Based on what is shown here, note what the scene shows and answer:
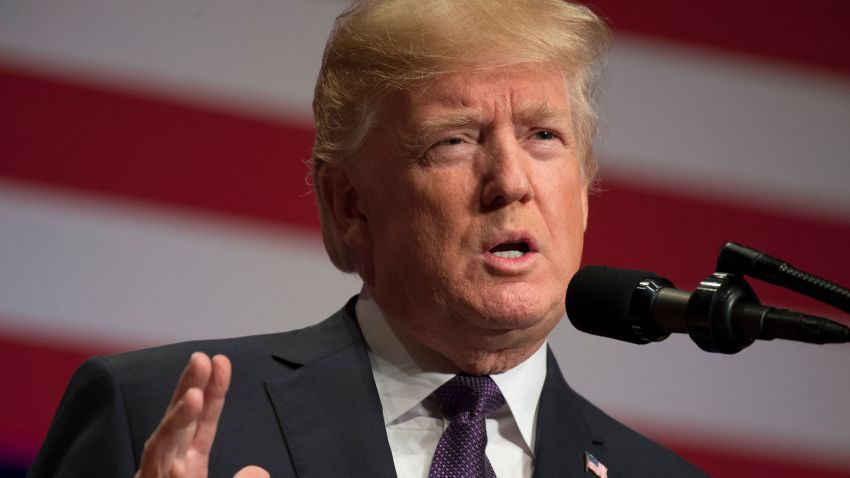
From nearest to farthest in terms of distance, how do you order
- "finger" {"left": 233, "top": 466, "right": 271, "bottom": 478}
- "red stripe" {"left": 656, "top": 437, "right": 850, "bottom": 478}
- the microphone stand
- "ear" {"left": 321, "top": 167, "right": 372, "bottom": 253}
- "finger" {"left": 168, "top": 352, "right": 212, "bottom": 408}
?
the microphone stand
"finger" {"left": 168, "top": 352, "right": 212, "bottom": 408}
"finger" {"left": 233, "top": 466, "right": 271, "bottom": 478}
"ear" {"left": 321, "top": 167, "right": 372, "bottom": 253}
"red stripe" {"left": 656, "top": 437, "right": 850, "bottom": 478}

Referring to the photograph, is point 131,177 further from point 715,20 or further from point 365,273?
point 715,20

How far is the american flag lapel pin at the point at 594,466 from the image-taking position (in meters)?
1.83

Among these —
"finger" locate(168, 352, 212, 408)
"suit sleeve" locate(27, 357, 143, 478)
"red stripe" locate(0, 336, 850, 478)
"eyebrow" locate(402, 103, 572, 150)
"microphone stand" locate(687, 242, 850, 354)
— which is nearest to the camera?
"microphone stand" locate(687, 242, 850, 354)

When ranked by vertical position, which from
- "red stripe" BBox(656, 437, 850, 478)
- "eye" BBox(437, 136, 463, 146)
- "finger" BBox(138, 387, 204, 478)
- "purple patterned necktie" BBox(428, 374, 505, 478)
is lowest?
"red stripe" BBox(656, 437, 850, 478)

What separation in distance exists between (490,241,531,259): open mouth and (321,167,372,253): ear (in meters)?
0.24

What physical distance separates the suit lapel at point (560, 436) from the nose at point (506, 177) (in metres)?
0.35

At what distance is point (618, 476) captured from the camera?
1.87 metres

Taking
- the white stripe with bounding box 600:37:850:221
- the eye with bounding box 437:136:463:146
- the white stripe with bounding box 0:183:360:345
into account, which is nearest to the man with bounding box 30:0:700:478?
the eye with bounding box 437:136:463:146

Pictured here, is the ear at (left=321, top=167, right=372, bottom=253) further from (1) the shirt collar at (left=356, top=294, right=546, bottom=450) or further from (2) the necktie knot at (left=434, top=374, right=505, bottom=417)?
(2) the necktie knot at (left=434, top=374, right=505, bottom=417)

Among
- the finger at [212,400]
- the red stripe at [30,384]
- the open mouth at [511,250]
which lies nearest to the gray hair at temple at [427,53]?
the open mouth at [511,250]

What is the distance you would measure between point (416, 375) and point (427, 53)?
465 mm

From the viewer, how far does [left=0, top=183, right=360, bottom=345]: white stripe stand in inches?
106

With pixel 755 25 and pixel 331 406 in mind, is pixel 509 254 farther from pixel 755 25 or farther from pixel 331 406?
pixel 755 25

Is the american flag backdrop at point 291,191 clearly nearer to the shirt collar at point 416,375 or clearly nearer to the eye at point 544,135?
the shirt collar at point 416,375
